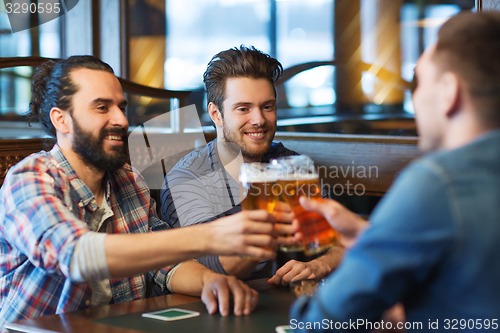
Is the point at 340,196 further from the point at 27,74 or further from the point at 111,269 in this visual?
the point at 27,74

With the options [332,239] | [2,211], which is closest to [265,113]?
[2,211]

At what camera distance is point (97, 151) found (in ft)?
8.36

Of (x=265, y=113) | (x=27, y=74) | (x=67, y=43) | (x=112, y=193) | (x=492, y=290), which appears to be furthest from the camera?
(x=27, y=74)

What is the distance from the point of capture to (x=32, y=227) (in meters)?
2.18

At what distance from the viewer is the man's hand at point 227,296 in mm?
2090

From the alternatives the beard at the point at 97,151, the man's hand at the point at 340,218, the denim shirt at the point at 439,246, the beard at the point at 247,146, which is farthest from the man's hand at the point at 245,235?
the beard at the point at 247,146

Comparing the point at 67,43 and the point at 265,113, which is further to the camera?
the point at 67,43

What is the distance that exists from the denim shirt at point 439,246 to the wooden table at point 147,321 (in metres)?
0.69

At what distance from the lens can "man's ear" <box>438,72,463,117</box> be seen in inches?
50.8

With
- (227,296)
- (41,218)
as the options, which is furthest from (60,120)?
(227,296)

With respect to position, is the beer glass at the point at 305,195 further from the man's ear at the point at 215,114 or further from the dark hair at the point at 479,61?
the man's ear at the point at 215,114

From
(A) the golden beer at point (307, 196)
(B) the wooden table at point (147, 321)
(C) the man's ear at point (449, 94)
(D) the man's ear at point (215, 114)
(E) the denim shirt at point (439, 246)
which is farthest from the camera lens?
(D) the man's ear at point (215, 114)

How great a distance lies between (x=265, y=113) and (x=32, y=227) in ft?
4.37

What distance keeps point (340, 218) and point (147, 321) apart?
0.61 metres
